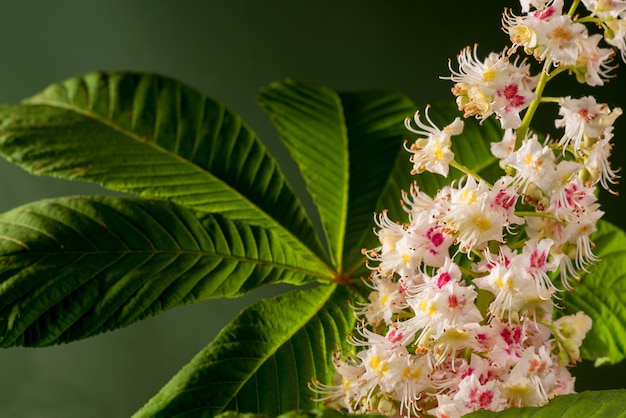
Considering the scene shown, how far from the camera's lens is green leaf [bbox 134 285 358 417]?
2.29 ft

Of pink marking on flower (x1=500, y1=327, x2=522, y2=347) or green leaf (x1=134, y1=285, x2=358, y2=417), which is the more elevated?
pink marking on flower (x1=500, y1=327, x2=522, y2=347)

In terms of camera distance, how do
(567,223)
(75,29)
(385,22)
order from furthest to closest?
1. (385,22)
2. (75,29)
3. (567,223)

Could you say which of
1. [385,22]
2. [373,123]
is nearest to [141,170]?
[373,123]

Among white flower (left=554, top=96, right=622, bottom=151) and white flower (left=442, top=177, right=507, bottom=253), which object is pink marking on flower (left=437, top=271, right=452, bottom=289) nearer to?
white flower (left=442, top=177, right=507, bottom=253)

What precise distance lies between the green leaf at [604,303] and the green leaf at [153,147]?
0.33 m

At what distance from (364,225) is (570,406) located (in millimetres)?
426

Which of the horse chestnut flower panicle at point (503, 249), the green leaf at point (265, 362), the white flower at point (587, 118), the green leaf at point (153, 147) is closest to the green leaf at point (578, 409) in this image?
the horse chestnut flower panicle at point (503, 249)

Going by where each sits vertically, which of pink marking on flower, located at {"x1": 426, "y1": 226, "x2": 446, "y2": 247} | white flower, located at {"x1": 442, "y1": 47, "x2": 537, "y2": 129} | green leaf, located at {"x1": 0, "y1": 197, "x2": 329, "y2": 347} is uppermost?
white flower, located at {"x1": 442, "y1": 47, "x2": 537, "y2": 129}

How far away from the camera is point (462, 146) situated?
88 centimetres

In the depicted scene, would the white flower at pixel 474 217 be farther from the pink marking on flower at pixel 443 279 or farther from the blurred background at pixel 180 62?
the blurred background at pixel 180 62

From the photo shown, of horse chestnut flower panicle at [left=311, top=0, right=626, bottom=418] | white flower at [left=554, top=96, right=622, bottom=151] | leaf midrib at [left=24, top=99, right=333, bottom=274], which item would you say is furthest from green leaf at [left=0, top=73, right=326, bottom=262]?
white flower at [left=554, top=96, right=622, bottom=151]

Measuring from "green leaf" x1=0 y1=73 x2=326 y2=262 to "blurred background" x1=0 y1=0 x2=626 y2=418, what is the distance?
15.9 inches

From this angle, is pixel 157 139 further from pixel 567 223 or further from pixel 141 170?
pixel 567 223

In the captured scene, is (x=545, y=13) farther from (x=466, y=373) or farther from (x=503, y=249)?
(x=466, y=373)
